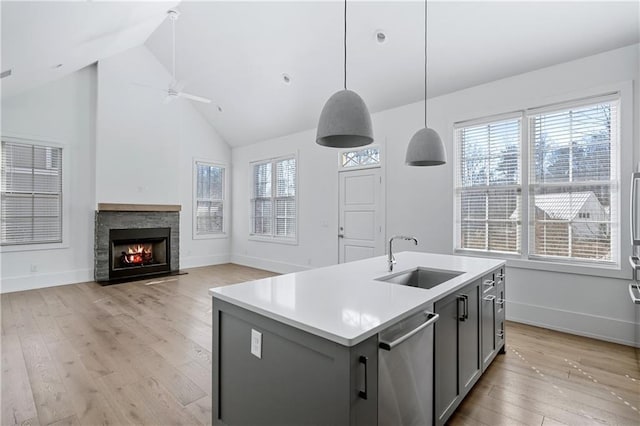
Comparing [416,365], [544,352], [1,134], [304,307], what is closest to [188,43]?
[1,134]

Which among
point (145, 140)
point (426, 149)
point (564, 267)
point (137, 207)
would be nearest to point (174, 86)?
point (145, 140)

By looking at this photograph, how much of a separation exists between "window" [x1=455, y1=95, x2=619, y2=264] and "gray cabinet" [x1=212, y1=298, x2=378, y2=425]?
11.6 ft

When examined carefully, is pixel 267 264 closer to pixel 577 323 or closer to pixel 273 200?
pixel 273 200

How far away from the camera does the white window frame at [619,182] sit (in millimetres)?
3271

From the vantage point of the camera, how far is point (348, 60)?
4625mm

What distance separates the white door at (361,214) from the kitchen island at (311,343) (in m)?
3.11

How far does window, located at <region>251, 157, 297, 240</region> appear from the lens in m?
6.95

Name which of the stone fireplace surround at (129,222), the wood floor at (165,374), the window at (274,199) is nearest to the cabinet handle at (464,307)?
→ the wood floor at (165,374)

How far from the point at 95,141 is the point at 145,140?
0.82 metres

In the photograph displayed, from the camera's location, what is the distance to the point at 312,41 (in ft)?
15.0

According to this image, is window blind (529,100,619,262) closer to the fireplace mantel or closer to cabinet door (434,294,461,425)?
cabinet door (434,294,461,425)

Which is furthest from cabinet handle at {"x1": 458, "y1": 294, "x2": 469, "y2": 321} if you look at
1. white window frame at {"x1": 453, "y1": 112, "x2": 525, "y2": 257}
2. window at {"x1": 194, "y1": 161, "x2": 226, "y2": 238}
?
window at {"x1": 194, "y1": 161, "x2": 226, "y2": 238}

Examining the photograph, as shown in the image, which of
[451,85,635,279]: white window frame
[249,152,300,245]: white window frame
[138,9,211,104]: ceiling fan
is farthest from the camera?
[249,152,300,245]: white window frame

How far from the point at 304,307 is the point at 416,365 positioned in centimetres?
64
